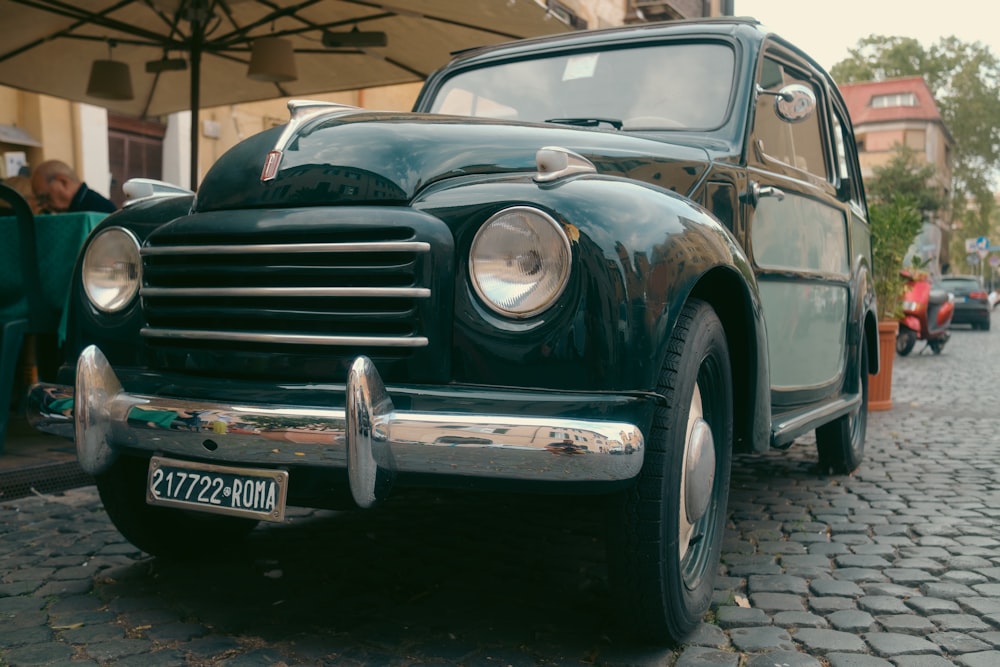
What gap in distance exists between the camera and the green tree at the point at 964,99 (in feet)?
190

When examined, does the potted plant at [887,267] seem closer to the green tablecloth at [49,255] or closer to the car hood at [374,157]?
the car hood at [374,157]

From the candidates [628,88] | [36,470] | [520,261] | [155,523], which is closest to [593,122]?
[628,88]

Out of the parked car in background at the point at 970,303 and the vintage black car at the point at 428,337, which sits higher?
the vintage black car at the point at 428,337

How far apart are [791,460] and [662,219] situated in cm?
368

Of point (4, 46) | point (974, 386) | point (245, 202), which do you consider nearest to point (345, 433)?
point (245, 202)

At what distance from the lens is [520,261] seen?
2.45 meters

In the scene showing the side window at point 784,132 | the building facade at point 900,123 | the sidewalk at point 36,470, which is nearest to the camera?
the side window at point 784,132

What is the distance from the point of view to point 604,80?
4004mm

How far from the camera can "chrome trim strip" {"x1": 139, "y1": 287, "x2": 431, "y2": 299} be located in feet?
8.10

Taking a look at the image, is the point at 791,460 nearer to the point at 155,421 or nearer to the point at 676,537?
the point at 676,537

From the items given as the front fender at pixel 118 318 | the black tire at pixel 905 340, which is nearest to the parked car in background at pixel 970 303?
the black tire at pixel 905 340

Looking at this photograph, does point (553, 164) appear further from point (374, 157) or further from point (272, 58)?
point (272, 58)

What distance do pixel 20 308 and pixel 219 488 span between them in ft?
9.62

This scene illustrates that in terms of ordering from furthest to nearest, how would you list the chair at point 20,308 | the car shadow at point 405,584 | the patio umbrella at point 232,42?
the patio umbrella at point 232,42 < the chair at point 20,308 < the car shadow at point 405,584
